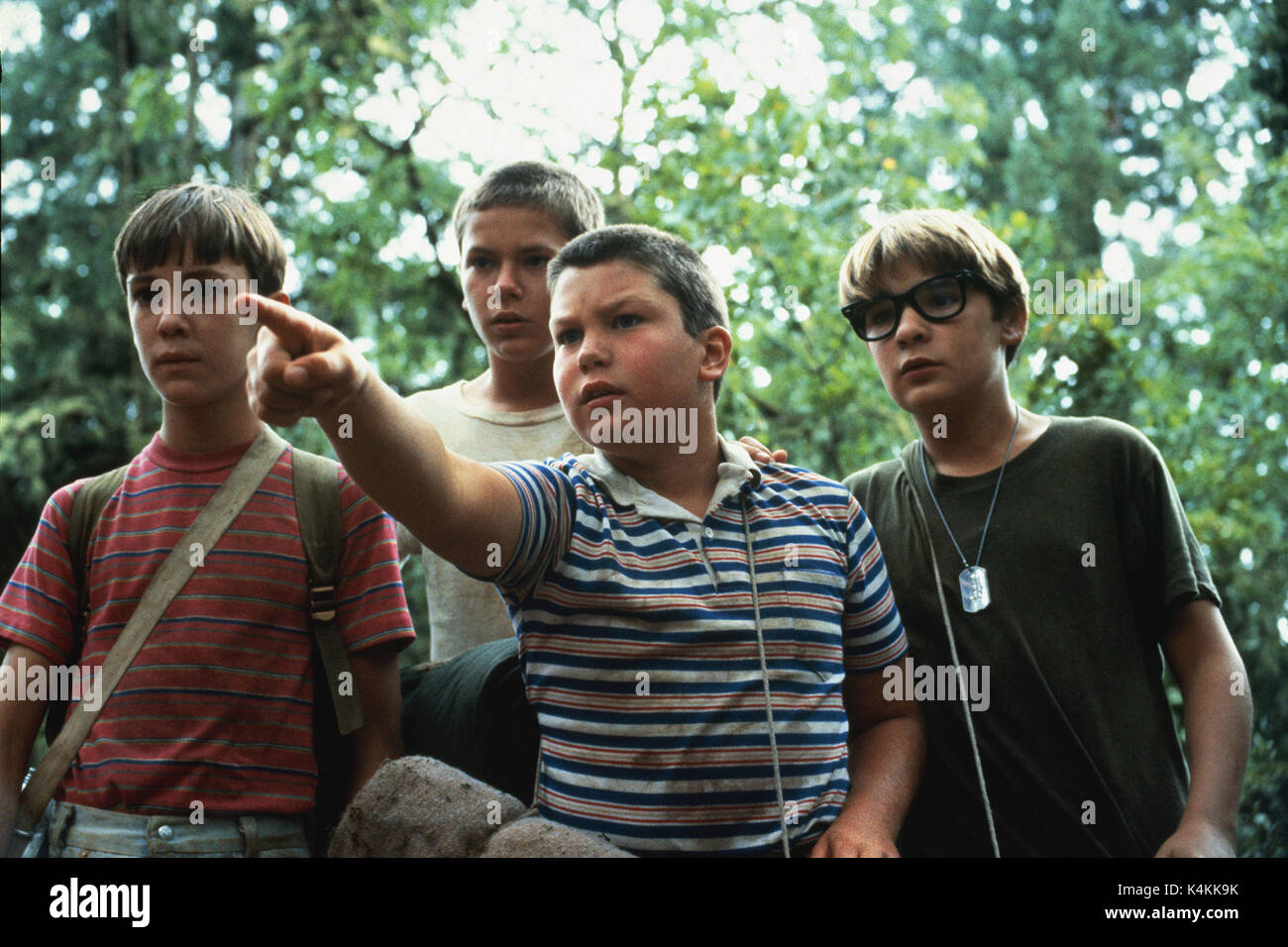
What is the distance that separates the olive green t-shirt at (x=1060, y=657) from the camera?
212 cm

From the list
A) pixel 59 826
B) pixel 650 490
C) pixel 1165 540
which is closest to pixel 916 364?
pixel 1165 540

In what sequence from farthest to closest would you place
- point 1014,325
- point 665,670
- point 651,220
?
point 651,220 < point 1014,325 < point 665,670

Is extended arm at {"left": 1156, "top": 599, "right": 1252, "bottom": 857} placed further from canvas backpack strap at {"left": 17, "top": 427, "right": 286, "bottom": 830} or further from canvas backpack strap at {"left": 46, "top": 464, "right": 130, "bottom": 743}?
canvas backpack strap at {"left": 46, "top": 464, "right": 130, "bottom": 743}

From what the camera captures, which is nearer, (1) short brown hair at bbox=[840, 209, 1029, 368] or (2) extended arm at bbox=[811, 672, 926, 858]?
(2) extended arm at bbox=[811, 672, 926, 858]

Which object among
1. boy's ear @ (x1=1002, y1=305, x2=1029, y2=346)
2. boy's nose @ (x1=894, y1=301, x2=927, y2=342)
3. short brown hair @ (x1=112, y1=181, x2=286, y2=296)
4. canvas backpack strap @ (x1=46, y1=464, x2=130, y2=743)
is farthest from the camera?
boy's ear @ (x1=1002, y1=305, x2=1029, y2=346)

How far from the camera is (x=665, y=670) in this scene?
166 centimetres

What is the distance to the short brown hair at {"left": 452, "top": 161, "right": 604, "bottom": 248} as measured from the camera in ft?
8.41

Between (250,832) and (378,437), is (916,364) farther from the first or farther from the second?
(250,832)

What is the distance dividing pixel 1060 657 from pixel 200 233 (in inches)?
68.8

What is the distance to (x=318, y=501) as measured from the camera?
6.57ft

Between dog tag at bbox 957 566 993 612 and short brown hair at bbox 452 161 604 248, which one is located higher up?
short brown hair at bbox 452 161 604 248

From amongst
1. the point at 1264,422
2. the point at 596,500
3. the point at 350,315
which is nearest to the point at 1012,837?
the point at 596,500

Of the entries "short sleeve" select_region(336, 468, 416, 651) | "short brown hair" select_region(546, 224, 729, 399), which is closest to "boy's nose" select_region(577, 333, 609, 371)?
"short brown hair" select_region(546, 224, 729, 399)

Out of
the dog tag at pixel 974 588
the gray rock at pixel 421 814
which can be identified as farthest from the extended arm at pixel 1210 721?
the gray rock at pixel 421 814
